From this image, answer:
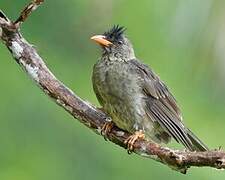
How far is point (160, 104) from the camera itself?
6.47 meters

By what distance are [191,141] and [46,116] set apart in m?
1.42

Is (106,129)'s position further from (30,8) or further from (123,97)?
(30,8)

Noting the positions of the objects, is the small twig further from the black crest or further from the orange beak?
the black crest

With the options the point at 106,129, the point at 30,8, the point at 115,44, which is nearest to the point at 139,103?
the point at 106,129

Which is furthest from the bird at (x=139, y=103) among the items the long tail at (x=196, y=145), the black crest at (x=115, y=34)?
the black crest at (x=115, y=34)

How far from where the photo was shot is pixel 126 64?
21.6ft

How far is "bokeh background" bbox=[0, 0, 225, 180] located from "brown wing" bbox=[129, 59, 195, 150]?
0.25m

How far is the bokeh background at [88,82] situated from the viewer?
6.42 meters

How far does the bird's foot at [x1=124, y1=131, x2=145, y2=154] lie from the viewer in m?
5.88

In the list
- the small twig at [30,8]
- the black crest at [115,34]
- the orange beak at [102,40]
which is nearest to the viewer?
the small twig at [30,8]

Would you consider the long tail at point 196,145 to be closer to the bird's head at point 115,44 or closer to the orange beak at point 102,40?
the bird's head at point 115,44

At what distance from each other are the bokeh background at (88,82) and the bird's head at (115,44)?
33cm

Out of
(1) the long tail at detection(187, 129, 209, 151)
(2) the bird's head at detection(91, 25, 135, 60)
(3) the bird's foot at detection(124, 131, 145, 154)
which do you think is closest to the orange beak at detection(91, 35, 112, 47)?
(2) the bird's head at detection(91, 25, 135, 60)

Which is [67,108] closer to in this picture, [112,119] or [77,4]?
[112,119]
